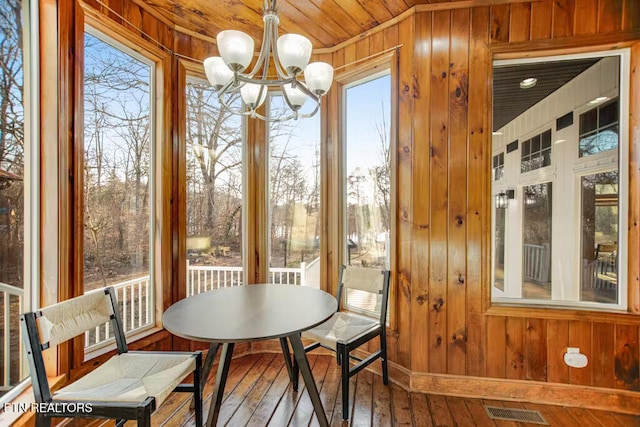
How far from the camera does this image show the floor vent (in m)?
1.95

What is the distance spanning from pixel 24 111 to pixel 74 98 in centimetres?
26

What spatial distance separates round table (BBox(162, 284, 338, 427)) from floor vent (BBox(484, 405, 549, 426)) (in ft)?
3.92

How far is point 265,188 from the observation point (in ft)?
9.81

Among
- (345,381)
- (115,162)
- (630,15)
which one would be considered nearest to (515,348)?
(345,381)

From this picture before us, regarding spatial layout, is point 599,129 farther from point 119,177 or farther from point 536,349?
point 119,177

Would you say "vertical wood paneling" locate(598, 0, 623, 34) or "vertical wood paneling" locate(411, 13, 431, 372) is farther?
"vertical wood paneling" locate(411, 13, 431, 372)

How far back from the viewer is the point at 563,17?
2.10m

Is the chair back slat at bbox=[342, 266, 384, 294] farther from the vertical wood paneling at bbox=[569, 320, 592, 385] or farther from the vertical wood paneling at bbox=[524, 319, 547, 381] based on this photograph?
the vertical wood paneling at bbox=[569, 320, 592, 385]

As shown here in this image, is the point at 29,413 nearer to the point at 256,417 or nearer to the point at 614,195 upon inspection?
the point at 256,417

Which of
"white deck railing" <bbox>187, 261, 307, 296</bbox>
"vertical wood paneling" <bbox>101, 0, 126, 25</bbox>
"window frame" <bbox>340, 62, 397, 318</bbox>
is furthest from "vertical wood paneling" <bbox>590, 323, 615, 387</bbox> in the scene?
"vertical wood paneling" <bbox>101, 0, 126, 25</bbox>

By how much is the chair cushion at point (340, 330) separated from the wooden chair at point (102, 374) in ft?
2.57

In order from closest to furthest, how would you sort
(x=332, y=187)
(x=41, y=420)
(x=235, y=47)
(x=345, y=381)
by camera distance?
(x=41, y=420)
(x=235, y=47)
(x=345, y=381)
(x=332, y=187)

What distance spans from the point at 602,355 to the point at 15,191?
377cm

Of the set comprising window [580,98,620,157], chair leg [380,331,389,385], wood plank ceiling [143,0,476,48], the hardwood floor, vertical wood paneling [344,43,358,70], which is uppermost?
wood plank ceiling [143,0,476,48]
